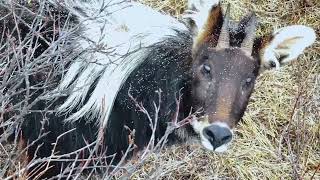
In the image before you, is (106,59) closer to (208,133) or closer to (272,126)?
(208,133)

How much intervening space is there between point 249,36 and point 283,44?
0.35 meters

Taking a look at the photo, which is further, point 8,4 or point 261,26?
point 261,26

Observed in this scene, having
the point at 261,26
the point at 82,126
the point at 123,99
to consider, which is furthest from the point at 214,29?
the point at 261,26

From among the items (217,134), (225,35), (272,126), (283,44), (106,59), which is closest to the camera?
(217,134)

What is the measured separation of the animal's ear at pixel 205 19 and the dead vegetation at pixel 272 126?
55.1 inches

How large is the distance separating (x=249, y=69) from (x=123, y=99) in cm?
87

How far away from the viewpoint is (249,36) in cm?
451

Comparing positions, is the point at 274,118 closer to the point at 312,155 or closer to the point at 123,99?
the point at 312,155

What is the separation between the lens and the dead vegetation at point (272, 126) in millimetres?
6133

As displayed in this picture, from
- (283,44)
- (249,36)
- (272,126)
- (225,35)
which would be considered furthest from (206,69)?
(272,126)

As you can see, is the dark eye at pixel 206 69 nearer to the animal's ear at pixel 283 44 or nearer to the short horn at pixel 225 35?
the short horn at pixel 225 35

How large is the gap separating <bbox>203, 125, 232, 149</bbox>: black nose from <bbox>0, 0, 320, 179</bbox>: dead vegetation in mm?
1332

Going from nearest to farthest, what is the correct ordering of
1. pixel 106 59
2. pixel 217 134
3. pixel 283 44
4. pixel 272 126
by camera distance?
pixel 217 134
pixel 106 59
pixel 283 44
pixel 272 126

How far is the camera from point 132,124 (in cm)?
470
